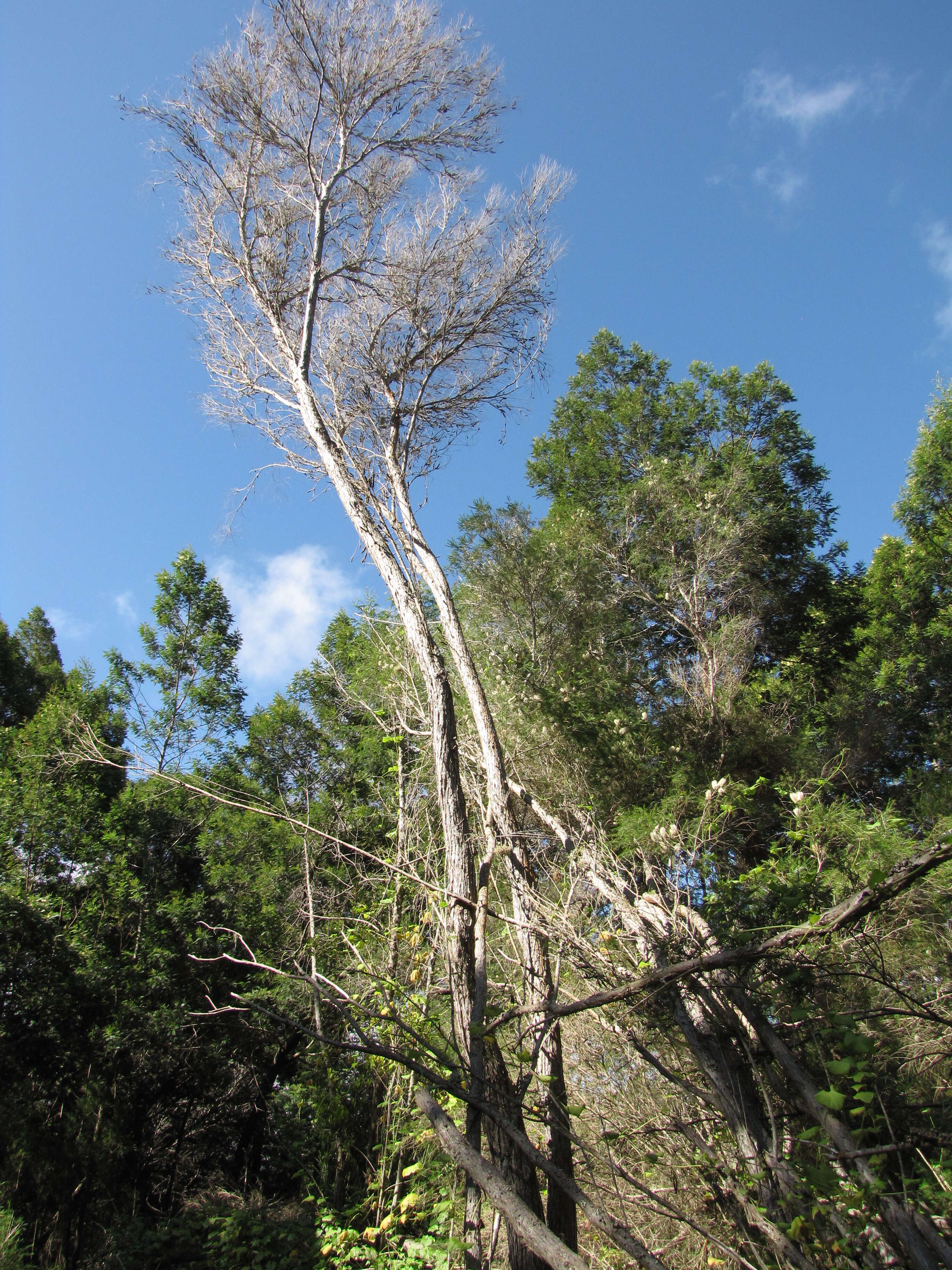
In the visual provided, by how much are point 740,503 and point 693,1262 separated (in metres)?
8.89

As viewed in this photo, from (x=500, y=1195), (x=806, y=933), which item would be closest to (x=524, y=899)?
(x=500, y=1195)

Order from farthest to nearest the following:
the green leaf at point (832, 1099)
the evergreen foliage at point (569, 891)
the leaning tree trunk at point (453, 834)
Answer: the evergreen foliage at point (569, 891), the leaning tree trunk at point (453, 834), the green leaf at point (832, 1099)

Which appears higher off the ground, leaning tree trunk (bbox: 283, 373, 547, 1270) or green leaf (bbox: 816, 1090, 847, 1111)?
leaning tree trunk (bbox: 283, 373, 547, 1270)

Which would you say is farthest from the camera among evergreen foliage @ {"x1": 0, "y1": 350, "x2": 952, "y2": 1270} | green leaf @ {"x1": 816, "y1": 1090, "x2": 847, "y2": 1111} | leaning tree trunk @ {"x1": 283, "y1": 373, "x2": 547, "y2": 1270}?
evergreen foliage @ {"x1": 0, "y1": 350, "x2": 952, "y2": 1270}

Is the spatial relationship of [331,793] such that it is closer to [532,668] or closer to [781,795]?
[532,668]

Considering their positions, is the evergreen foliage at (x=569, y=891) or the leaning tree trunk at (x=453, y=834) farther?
the evergreen foliage at (x=569, y=891)

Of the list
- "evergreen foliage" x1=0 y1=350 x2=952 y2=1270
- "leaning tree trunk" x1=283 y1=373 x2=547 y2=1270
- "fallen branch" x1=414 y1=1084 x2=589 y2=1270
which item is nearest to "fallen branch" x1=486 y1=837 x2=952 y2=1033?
"evergreen foliage" x1=0 y1=350 x2=952 y2=1270

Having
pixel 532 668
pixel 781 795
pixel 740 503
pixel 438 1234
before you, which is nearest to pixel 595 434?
pixel 740 503

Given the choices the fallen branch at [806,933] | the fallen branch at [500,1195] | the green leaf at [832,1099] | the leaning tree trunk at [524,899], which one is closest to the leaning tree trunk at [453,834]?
the leaning tree trunk at [524,899]

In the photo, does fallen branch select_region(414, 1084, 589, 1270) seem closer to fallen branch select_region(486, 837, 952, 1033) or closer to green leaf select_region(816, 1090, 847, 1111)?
fallen branch select_region(486, 837, 952, 1033)

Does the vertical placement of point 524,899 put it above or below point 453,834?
below

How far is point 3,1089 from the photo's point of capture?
6395mm

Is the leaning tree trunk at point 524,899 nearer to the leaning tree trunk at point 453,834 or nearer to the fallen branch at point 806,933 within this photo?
the leaning tree trunk at point 453,834

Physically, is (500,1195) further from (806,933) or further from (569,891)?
(569,891)
